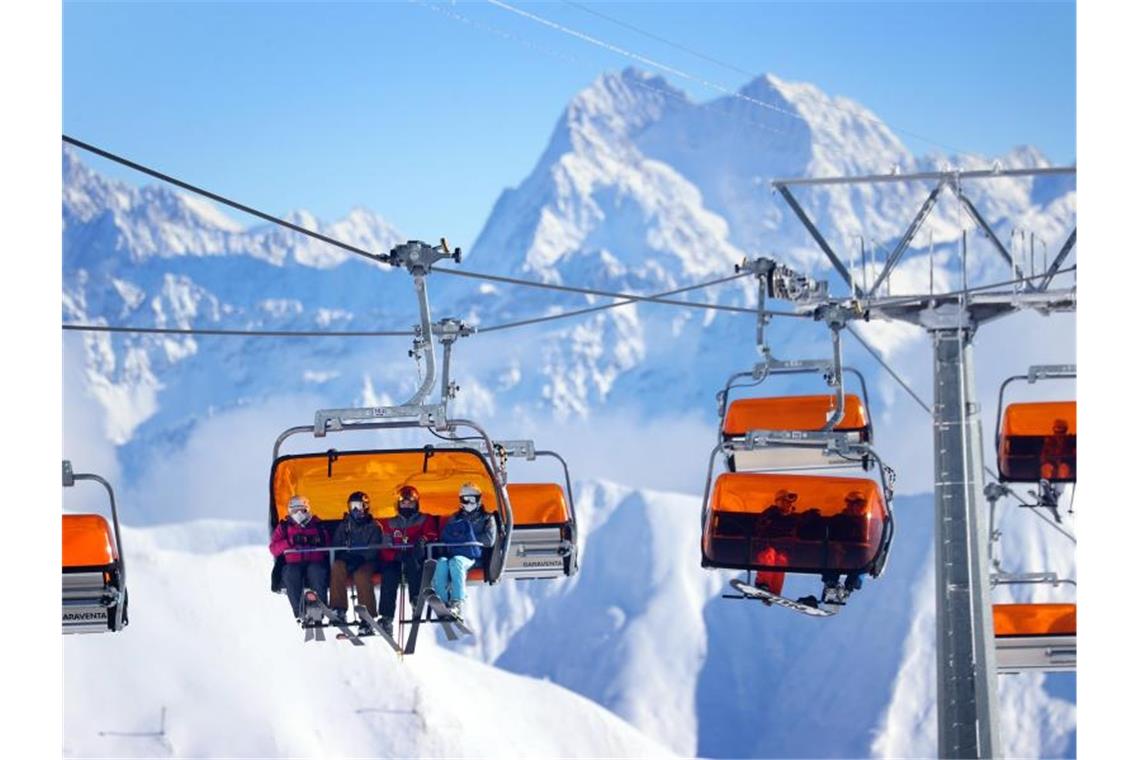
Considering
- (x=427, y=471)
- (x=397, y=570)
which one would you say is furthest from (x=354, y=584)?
(x=427, y=471)

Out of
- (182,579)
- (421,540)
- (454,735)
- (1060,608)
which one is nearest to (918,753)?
(182,579)

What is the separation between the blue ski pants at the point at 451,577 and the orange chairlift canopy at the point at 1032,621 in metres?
10.1

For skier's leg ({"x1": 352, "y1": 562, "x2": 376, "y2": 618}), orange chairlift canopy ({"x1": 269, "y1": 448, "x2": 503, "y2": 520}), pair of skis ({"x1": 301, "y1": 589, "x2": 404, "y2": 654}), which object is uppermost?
orange chairlift canopy ({"x1": 269, "y1": 448, "x2": 503, "y2": 520})

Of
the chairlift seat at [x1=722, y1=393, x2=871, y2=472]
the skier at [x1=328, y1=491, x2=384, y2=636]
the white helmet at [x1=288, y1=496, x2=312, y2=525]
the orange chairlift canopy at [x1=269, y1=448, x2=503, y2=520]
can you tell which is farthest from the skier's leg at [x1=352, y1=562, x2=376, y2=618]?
the chairlift seat at [x1=722, y1=393, x2=871, y2=472]

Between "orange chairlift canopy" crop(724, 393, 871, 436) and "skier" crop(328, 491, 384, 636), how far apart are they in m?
4.54

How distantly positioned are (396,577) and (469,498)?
699mm

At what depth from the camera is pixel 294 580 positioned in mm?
13008

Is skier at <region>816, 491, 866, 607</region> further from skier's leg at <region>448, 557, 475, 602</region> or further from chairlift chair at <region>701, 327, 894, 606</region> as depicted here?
skier's leg at <region>448, 557, 475, 602</region>

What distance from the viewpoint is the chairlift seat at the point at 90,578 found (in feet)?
41.8

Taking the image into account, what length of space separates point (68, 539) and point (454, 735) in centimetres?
5987

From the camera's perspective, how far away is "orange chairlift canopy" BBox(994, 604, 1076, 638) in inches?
850

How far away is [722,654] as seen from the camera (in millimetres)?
190750

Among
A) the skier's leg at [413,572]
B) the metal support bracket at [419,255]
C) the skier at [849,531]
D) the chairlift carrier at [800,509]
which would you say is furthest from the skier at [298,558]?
the skier at [849,531]
